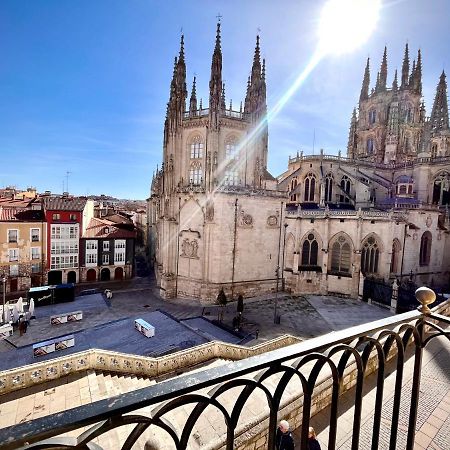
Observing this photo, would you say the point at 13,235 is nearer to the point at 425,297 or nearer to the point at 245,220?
the point at 245,220

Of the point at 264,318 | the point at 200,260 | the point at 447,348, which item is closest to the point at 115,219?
the point at 200,260

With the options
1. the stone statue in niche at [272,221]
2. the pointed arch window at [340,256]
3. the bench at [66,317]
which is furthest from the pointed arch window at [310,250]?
the bench at [66,317]

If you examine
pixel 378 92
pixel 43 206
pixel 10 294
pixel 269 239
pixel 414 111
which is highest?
pixel 378 92

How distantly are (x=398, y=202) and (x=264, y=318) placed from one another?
2080cm

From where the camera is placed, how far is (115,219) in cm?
3866

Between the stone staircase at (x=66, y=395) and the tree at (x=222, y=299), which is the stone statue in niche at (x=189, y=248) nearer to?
the tree at (x=222, y=299)

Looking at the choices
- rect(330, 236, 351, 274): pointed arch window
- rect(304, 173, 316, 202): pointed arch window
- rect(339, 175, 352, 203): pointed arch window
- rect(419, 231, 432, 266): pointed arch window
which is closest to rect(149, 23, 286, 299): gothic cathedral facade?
rect(330, 236, 351, 274): pointed arch window

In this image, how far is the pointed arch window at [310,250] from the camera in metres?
27.5

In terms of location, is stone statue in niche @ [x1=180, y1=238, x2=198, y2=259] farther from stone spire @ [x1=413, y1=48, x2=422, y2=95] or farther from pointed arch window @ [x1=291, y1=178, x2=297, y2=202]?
stone spire @ [x1=413, y1=48, x2=422, y2=95]

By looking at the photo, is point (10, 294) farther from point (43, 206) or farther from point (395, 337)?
point (395, 337)

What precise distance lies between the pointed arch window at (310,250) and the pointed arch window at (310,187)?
8.37 m

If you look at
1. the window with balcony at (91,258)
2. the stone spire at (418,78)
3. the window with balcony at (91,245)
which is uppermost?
the stone spire at (418,78)

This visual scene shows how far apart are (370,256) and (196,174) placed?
57.1 feet

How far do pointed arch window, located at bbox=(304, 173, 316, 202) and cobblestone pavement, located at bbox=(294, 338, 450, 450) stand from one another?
28.7 meters
